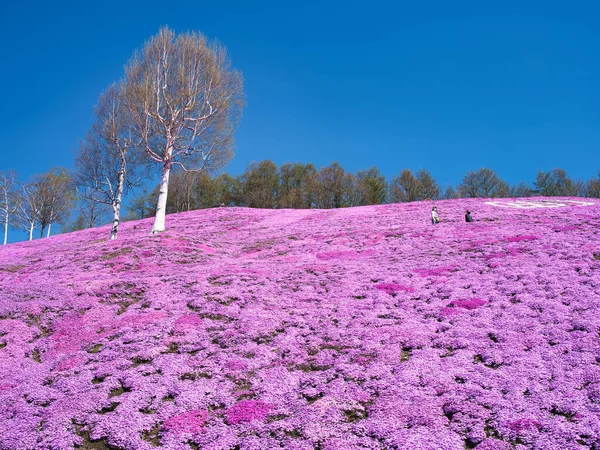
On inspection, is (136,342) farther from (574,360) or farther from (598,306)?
(598,306)

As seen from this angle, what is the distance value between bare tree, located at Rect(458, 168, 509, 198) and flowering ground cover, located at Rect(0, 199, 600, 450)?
64.8 meters

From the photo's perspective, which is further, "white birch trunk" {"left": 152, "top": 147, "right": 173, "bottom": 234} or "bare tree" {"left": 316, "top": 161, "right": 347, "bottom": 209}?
"bare tree" {"left": 316, "top": 161, "right": 347, "bottom": 209}

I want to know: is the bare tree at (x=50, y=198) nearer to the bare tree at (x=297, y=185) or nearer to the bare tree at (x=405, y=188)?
the bare tree at (x=297, y=185)

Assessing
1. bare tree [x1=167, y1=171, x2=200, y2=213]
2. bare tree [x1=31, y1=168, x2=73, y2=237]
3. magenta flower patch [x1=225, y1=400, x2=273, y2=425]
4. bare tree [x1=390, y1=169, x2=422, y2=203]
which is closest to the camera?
magenta flower patch [x1=225, y1=400, x2=273, y2=425]

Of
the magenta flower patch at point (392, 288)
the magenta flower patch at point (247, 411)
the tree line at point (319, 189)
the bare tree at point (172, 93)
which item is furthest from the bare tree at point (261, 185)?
the magenta flower patch at point (247, 411)

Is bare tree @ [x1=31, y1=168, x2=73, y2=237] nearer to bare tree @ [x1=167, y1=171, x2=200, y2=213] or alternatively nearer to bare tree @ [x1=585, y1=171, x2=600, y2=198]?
bare tree @ [x1=167, y1=171, x2=200, y2=213]

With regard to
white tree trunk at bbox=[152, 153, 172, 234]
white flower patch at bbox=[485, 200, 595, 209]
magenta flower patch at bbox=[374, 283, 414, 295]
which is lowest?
magenta flower patch at bbox=[374, 283, 414, 295]

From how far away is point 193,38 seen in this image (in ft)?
112

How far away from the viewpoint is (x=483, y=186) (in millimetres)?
83188

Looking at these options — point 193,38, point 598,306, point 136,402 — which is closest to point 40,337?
point 136,402

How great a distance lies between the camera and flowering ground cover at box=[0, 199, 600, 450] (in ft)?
24.8

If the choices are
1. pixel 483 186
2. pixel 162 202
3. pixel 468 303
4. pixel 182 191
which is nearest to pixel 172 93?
pixel 162 202

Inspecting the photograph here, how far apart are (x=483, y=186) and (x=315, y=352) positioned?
81.4 meters

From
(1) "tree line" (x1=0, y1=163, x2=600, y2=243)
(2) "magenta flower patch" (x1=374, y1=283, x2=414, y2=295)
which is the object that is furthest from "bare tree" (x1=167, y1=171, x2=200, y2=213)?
(2) "magenta flower patch" (x1=374, y1=283, x2=414, y2=295)
